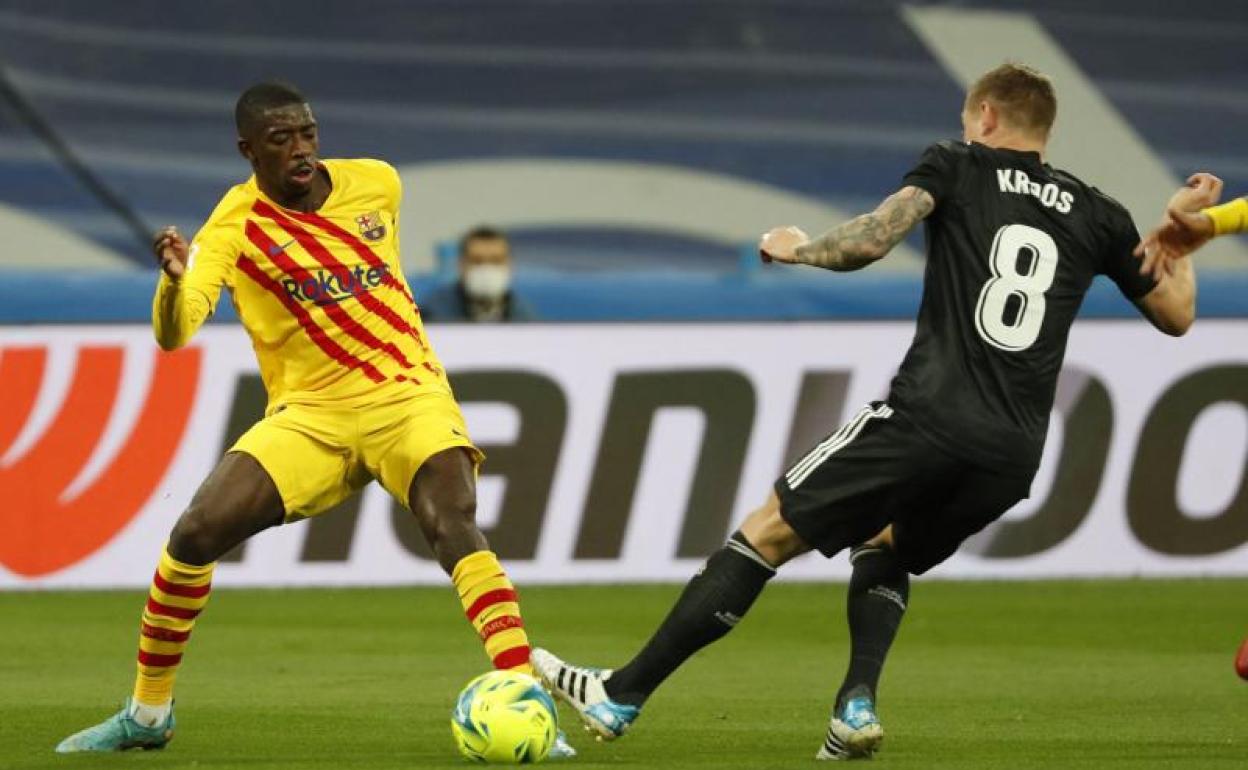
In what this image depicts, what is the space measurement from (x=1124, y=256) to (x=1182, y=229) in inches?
7.3

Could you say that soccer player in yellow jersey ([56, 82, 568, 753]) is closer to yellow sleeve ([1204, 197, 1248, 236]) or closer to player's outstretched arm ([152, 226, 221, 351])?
player's outstretched arm ([152, 226, 221, 351])

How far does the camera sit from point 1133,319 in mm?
13062

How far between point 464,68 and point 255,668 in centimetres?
741

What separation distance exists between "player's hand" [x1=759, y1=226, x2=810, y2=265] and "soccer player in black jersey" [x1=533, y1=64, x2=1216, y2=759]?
133mm

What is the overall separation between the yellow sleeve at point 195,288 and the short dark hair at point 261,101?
0.99 ft

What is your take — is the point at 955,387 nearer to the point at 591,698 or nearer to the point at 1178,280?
the point at 1178,280

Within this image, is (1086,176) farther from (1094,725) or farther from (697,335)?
(1094,725)

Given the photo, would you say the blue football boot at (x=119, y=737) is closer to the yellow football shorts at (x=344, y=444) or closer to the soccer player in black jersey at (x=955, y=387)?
the yellow football shorts at (x=344, y=444)

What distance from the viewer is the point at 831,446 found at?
6.70 meters

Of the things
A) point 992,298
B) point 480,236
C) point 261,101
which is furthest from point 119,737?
point 480,236

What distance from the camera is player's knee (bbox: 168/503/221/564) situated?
6.87 m

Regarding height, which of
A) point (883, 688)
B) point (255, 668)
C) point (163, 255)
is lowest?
point (255, 668)

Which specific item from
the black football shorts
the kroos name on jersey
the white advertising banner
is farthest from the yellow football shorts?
the white advertising banner

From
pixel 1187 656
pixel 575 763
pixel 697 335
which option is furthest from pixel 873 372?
pixel 575 763
